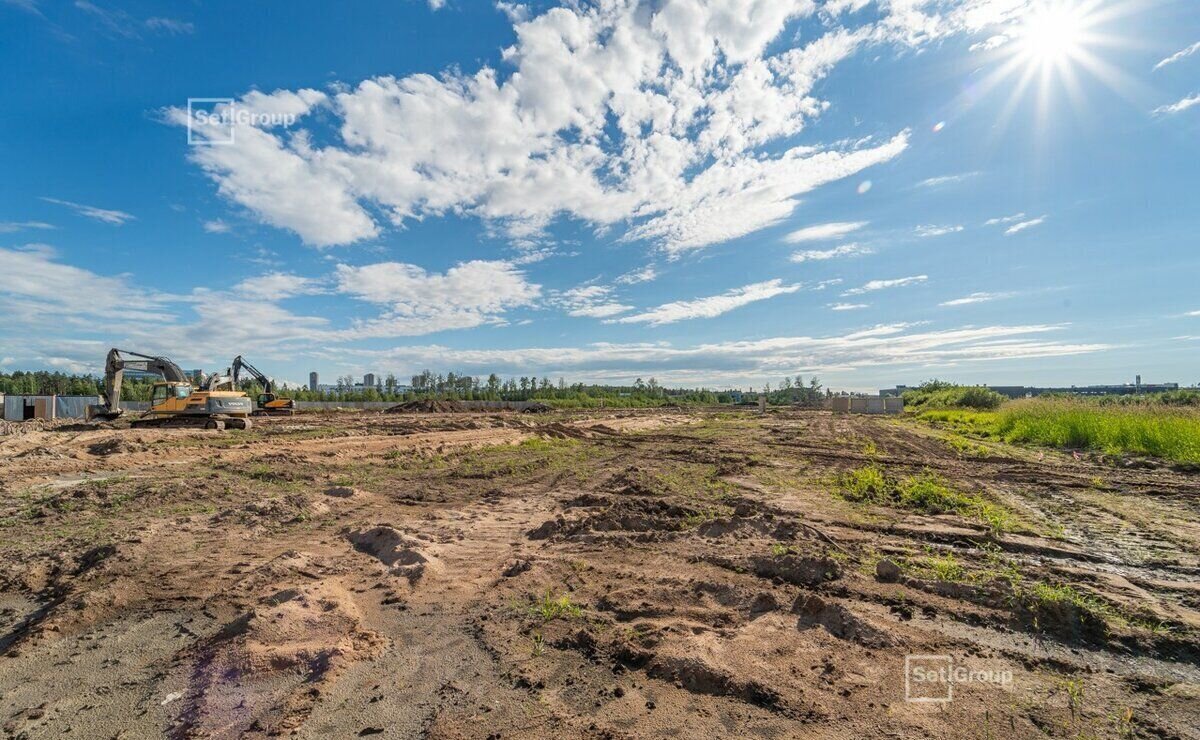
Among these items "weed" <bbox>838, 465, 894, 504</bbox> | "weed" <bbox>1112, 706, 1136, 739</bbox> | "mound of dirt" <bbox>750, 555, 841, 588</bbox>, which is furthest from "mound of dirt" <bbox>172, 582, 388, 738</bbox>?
"weed" <bbox>838, 465, 894, 504</bbox>

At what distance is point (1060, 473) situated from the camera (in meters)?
12.3

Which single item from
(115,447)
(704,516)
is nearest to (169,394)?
(115,447)

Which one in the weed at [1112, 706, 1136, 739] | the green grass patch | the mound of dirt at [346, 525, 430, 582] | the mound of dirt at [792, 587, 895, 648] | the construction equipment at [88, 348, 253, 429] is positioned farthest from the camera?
the construction equipment at [88, 348, 253, 429]

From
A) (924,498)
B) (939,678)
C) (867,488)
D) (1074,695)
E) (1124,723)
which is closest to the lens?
(1124,723)

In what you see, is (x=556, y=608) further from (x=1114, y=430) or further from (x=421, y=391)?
(x=421, y=391)

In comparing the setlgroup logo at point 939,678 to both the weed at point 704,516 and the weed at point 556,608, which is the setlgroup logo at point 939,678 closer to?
the weed at point 556,608

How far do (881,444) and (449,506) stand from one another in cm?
1694

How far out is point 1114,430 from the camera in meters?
17.0

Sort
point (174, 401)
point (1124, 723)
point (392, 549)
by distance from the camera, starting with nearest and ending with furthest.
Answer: point (1124, 723) < point (392, 549) < point (174, 401)

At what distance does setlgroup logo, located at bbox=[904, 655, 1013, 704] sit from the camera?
3.31 m

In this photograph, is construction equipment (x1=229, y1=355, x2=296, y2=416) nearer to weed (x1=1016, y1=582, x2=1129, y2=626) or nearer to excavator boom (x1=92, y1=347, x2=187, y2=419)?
excavator boom (x1=92, y1=347, x2=187, y2=419)

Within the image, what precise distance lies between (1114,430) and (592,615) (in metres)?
21.3

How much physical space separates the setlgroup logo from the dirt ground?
0.03 metres

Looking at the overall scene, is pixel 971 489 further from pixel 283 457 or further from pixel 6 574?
pixel 283 457
